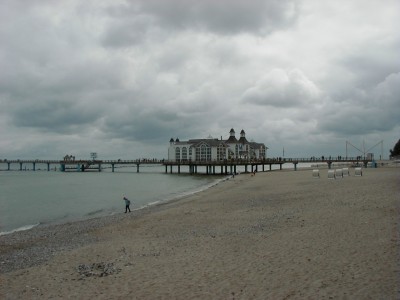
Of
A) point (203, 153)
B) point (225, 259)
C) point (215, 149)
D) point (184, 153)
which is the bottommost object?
point (225, 259)

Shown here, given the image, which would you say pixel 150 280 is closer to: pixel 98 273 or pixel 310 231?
pixel 98 273

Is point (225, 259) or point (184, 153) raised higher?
point (184, 153)

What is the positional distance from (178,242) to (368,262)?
653 centimetres

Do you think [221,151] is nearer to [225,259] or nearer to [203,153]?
[203,153]

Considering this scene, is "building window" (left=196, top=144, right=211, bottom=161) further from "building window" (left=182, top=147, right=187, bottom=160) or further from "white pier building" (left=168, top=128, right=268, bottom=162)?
"building window" (left=182, top=147, right=187, bottom=160)

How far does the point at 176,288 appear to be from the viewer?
26.6 feet

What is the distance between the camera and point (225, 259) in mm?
10062

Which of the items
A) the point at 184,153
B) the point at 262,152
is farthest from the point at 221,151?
the point at 262,152

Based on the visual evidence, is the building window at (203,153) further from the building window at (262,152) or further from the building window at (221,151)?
the building window at (262,152)

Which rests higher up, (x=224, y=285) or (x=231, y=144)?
(x=231, y=144)

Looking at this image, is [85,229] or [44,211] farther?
[44,211]

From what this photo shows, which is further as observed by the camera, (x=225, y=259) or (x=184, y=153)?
(x=184, y=153)

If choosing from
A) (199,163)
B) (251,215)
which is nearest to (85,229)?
(251,215)

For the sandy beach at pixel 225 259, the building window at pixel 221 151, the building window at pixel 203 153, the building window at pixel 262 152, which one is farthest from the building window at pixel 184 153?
the sandy beach at pixel 225 259
